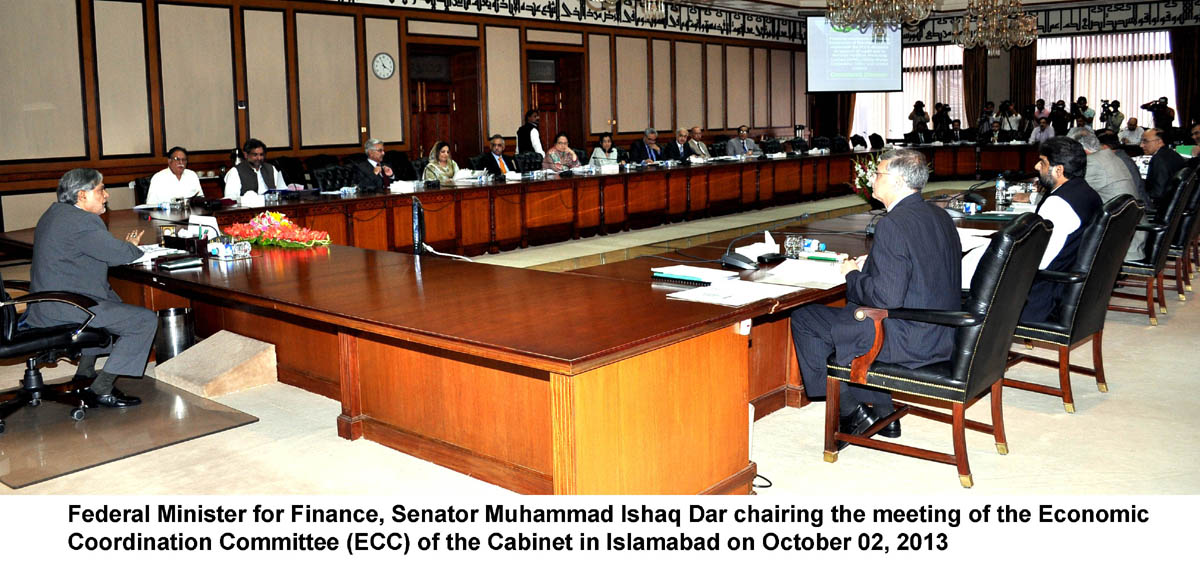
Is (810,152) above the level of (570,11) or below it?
below

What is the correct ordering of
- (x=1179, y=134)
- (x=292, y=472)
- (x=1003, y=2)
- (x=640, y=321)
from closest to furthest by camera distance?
(x=640, y=321), (x=292, y=472), (x=1003, y=2), (x=1179, y=134)

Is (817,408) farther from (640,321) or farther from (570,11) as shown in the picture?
(570,11)

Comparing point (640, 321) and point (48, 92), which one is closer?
Answer: point (640, 321)

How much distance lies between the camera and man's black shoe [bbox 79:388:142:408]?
14.3 ft

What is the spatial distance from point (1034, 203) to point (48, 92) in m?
8.49

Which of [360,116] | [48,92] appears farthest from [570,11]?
[48,92]

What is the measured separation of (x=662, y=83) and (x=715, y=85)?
1408mm

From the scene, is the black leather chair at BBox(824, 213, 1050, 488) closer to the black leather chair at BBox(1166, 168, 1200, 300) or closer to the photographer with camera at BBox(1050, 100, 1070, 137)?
the black leather chair at BBox(1166, 168, 1200, 300)

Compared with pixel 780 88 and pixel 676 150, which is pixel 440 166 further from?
pixel 780 88

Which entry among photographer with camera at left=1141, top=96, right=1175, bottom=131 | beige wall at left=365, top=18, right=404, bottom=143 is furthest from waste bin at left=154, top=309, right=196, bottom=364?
photographer with camera at left=1141, top=96, right=1175, bottom=131

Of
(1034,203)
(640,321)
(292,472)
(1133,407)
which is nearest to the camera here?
(640,321)

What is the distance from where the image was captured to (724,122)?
1673 cm

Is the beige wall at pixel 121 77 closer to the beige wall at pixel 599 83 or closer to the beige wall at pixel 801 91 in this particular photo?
the beige wall at pixel 599 83

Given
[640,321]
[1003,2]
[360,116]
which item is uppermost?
[1003,2]
